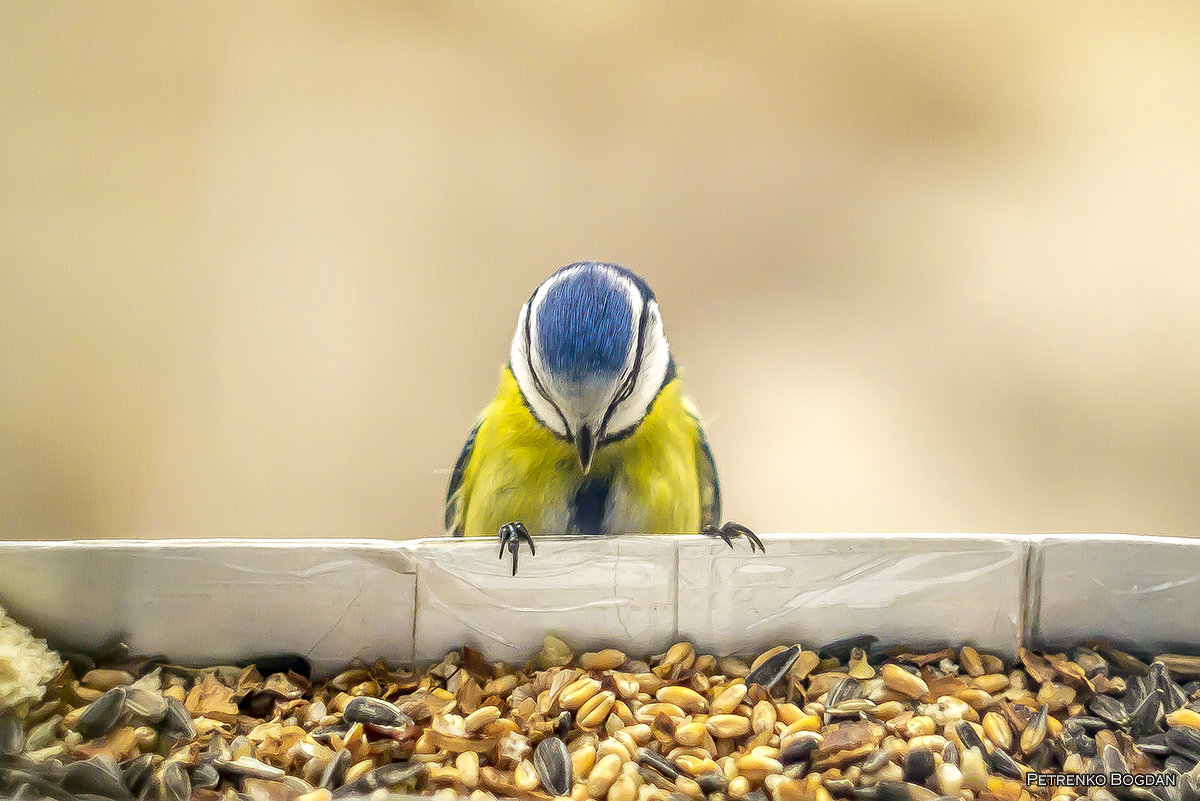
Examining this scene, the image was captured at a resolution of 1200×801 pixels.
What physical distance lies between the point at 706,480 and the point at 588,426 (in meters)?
0.32

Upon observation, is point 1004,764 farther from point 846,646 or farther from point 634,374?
point 634,374

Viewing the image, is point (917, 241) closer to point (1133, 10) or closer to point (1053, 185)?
point (1053, 185)

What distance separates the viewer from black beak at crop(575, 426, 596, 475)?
2.63ft

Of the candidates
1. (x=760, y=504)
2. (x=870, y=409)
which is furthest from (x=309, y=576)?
(x=870, y=409)

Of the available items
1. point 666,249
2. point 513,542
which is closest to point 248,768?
point 513,542

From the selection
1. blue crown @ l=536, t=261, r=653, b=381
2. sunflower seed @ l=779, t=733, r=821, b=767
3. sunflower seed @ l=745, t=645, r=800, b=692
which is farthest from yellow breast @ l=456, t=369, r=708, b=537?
sunflower seed @ l=779, t=733, r=821, b=767

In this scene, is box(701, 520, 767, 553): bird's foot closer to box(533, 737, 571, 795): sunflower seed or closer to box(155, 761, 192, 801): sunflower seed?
box(533, 737, 571, 795): sunflower seed

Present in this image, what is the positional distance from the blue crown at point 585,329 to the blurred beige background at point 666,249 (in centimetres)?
24

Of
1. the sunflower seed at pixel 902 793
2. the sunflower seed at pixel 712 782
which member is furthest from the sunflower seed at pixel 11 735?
the sunflower seed at pixel 902 793

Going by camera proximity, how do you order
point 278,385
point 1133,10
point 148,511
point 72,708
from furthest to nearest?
point 278,385 < point 148,511 < point 1133,10 < point 72,708

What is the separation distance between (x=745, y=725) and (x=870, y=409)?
0.69m

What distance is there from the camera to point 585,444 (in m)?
0.80

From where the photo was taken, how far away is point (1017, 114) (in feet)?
3.48

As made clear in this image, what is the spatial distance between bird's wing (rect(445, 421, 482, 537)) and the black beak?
25cm
